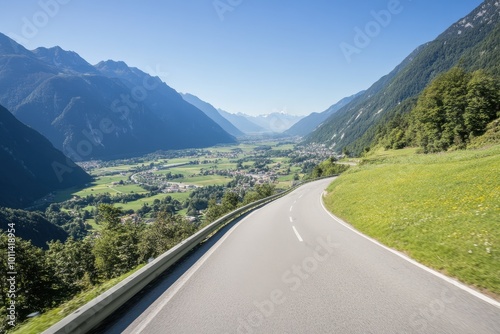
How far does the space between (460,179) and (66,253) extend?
123 ft

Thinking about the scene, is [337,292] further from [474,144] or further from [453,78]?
[453,78]

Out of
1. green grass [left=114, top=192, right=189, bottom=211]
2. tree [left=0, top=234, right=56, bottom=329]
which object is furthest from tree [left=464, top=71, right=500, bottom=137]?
green grass [left=114, top=192, right=189, bottom=211]

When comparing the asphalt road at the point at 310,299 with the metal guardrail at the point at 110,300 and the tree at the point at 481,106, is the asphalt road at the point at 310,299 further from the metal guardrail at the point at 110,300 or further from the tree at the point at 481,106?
the tree at the point at 481,106

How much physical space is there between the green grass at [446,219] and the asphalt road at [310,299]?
0.88 metres

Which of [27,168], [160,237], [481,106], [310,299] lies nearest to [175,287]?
[310,299]

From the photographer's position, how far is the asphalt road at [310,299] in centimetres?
418

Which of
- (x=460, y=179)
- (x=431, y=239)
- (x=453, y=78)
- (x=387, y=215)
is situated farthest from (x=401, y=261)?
(x=453, y=78)

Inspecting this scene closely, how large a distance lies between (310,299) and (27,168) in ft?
568

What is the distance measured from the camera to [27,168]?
13262cm

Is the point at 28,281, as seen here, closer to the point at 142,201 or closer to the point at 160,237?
the point at 160,237

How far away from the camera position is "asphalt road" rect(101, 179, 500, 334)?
13.7 feet

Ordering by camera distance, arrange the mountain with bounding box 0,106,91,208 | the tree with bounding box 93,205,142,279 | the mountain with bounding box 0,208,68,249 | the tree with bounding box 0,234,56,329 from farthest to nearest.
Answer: the mountain with bounding box 0,106,91,208
the mountain with bounding box 0,208,68,249
the tree with bounding box 93,205,142,279
the tree with bounding box 0,234,56,329

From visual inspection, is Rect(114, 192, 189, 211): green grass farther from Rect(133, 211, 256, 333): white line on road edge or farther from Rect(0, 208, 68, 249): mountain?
Rect(133, 211, 256, 333): white line on road edge

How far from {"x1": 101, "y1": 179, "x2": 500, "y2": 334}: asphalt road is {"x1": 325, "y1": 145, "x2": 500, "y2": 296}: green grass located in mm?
883
